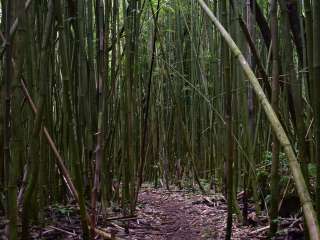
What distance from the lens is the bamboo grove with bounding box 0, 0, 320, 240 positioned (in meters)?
1.35

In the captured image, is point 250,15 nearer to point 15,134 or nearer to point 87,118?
point 87,118

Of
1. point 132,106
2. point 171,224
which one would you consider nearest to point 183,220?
point 171,224

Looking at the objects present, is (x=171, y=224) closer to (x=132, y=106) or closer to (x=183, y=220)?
(x=183, y=220)

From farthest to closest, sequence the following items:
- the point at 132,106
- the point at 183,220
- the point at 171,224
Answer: the point at 183,220 → the point at 171,224 → the point at 132,106

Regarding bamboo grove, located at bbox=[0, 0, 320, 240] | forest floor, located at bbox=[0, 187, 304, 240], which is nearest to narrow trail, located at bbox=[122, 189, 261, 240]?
forest floor, located at bbox=[0, 187, 304, 240]

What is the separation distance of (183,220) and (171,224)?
174 mm

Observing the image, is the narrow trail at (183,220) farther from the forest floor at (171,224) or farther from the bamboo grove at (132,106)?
Result: the bamboo grove at (132,106)

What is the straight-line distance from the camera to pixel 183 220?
3.12m

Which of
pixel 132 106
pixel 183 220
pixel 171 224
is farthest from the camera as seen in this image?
pixel 183 220

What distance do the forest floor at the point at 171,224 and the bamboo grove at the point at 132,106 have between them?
93 millimetres

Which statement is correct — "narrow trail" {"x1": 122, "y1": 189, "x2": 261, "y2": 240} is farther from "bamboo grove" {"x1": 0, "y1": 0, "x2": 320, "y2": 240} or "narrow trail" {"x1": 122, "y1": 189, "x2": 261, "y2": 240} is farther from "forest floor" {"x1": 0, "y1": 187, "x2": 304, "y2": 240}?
"bamboo grove" {"x1": 0, "y1": 0, "x2": 320, "y2": 240}

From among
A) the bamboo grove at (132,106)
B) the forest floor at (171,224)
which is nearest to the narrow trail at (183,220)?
the forest floor at (171,224)

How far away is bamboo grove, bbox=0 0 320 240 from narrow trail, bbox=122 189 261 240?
148mm

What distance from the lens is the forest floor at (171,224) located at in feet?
6.88
